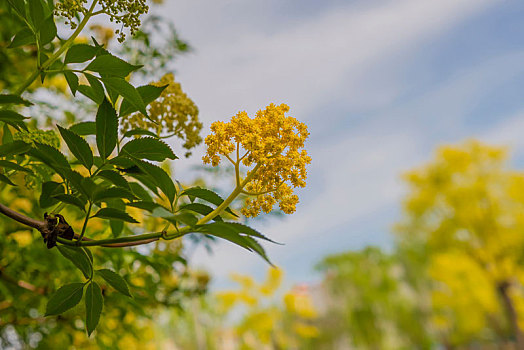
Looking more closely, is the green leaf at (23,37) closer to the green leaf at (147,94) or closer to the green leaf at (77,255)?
the green leaf at (147,94)

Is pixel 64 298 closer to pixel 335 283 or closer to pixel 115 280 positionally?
pixel 115 280

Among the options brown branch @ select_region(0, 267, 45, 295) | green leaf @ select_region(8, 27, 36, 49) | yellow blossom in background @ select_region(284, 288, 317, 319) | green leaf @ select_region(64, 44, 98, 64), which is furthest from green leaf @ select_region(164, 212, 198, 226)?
yellow blossom in background @ select_region(284, 288, 317, 319)

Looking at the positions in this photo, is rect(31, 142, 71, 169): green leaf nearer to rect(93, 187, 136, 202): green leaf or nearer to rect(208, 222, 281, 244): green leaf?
rect(93, 187, 136, 202): green leaf

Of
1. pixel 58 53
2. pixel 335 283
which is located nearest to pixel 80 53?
pixel 58 53

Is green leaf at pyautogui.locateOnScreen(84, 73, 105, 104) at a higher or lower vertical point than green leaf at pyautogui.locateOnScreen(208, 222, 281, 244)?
higher

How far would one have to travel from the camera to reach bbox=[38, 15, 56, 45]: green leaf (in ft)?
2.02

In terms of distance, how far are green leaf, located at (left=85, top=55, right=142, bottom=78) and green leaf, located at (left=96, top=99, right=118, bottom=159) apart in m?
0.07

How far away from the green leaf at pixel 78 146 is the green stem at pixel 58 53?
15 centimetres

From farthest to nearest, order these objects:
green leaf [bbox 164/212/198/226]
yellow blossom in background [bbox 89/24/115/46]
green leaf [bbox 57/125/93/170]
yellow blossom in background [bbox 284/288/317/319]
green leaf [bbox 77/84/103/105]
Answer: yellow blossom in background [bbox 284/288/317/319] → yellow blossom in background [bbox 89/24/115/46] → green leaf [bbox 77/84/103/105] → green leaf [bbox 57/125/93/170] → green leaf [bbox 164/212/198/226]

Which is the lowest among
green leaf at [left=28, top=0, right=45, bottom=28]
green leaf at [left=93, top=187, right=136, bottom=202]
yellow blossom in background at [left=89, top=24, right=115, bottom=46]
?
green leaf at [left=93, top=187, right=136, bottom=202]

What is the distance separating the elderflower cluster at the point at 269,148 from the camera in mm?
627

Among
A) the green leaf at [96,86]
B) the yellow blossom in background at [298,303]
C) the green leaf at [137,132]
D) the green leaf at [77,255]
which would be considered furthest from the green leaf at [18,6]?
the yellow blossom in background at [298,303]

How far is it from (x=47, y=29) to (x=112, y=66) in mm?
113

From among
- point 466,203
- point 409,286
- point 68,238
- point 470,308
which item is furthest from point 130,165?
point 409,286
